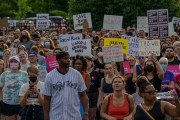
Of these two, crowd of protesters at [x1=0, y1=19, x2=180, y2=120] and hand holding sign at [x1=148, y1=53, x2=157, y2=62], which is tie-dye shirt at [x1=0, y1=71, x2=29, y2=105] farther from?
hand holding sign at [x1=148, y1=53, x2=157, y2=62]

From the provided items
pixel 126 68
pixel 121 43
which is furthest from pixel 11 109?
pixel 121 43

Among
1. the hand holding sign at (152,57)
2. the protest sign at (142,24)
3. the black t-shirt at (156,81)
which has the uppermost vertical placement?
the protest sign at (142,24)

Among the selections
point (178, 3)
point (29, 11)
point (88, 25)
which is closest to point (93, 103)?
point (88, 25)

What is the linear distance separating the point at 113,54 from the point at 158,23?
4.41 m

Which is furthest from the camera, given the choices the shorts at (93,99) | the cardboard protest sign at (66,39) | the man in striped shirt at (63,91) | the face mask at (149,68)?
the cardboard protest sign at (66,39)

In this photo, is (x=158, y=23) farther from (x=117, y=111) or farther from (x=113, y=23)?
(x=117, y=111)

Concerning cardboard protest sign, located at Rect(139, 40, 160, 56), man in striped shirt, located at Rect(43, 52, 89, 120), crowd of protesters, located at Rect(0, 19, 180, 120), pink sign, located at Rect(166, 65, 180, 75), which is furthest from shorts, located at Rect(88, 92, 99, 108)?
man in striped shirt, located at Rect(43, 52, 89, 120)

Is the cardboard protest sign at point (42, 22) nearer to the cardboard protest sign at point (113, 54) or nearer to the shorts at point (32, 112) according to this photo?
the cardboard protest sign at point (113, 54)

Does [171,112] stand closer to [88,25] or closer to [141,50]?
[141,50]

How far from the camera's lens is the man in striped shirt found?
868cm

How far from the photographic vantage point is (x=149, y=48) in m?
14.7

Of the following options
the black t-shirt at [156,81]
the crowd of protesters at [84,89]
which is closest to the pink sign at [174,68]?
the crowd of protesters at [84,89]

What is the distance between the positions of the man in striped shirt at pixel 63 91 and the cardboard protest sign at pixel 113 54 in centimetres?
513

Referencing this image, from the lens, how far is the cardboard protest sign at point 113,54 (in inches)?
548
